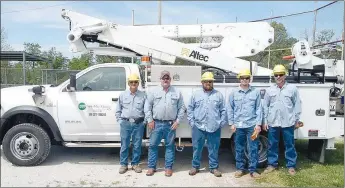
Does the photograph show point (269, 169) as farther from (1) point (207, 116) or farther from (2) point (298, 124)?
(1) point (207, 116)

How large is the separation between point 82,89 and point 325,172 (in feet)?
15.3

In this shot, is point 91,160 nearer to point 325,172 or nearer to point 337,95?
point 325,172

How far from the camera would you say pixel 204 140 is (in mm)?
5762

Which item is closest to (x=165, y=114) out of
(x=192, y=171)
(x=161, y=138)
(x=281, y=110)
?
(x=161, y=138)

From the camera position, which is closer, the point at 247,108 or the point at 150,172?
the point at 247,108

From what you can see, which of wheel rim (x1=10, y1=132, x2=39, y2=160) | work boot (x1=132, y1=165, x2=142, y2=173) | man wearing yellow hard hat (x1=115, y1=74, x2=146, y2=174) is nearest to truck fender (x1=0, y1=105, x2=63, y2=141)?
wheel rim (x1=10, y1=132, x2=39, y2=160)

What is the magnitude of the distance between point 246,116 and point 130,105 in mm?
1957

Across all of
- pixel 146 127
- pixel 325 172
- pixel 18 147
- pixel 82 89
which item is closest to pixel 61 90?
pixel 82 89

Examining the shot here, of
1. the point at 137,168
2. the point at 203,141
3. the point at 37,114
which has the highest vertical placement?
the point at 37,114

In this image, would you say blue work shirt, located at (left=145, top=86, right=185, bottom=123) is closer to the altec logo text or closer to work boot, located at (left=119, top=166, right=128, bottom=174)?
work boot, located at (left=119, top=166, right=128, bottom=174)

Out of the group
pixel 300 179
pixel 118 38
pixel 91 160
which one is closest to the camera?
pixel 300 179

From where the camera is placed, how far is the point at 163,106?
5574mm

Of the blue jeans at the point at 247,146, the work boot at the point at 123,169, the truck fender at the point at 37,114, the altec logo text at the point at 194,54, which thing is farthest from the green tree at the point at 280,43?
the truck fender at the point at 37,114

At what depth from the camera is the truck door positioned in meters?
6.01
